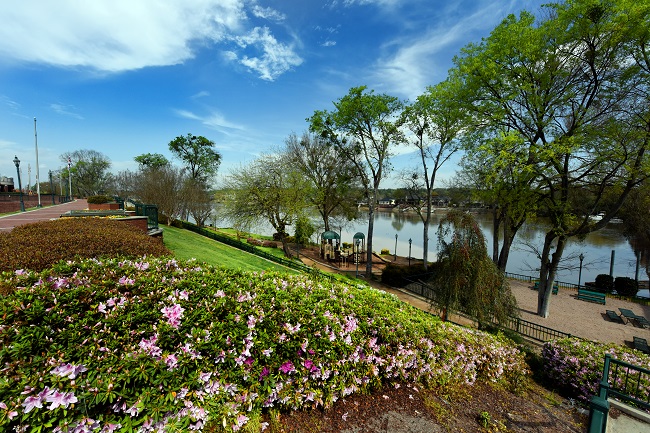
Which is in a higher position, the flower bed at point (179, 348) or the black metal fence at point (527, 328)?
the flower bed at point (179, 348)

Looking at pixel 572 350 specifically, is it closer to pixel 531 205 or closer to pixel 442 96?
pixel 531 205

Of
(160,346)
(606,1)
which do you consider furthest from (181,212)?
(606,1)

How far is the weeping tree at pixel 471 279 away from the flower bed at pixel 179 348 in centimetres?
618

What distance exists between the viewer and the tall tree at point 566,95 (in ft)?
38.5

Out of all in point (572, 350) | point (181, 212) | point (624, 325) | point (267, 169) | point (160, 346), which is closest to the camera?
point (160, 346)

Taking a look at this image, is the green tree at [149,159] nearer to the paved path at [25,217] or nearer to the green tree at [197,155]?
the green tree at [197,155]

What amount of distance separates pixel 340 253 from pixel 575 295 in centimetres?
1718

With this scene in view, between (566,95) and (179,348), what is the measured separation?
18394 mm

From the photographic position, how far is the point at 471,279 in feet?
32.8

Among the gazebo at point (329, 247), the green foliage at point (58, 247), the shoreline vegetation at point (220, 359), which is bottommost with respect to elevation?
the gazebo at point (329, 247)

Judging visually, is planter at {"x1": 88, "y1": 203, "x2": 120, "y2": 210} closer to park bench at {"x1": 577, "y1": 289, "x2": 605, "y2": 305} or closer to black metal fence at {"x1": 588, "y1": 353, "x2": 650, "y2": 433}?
black metal fence at {"x1": 588, "y1": 353, "x2": 650, "y2": 433}

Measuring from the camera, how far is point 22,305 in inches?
102

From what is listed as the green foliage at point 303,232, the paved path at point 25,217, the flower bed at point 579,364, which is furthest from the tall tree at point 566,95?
the paved path at point 25,217

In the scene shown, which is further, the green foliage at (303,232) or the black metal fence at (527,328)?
the green foliage at (303,232)
